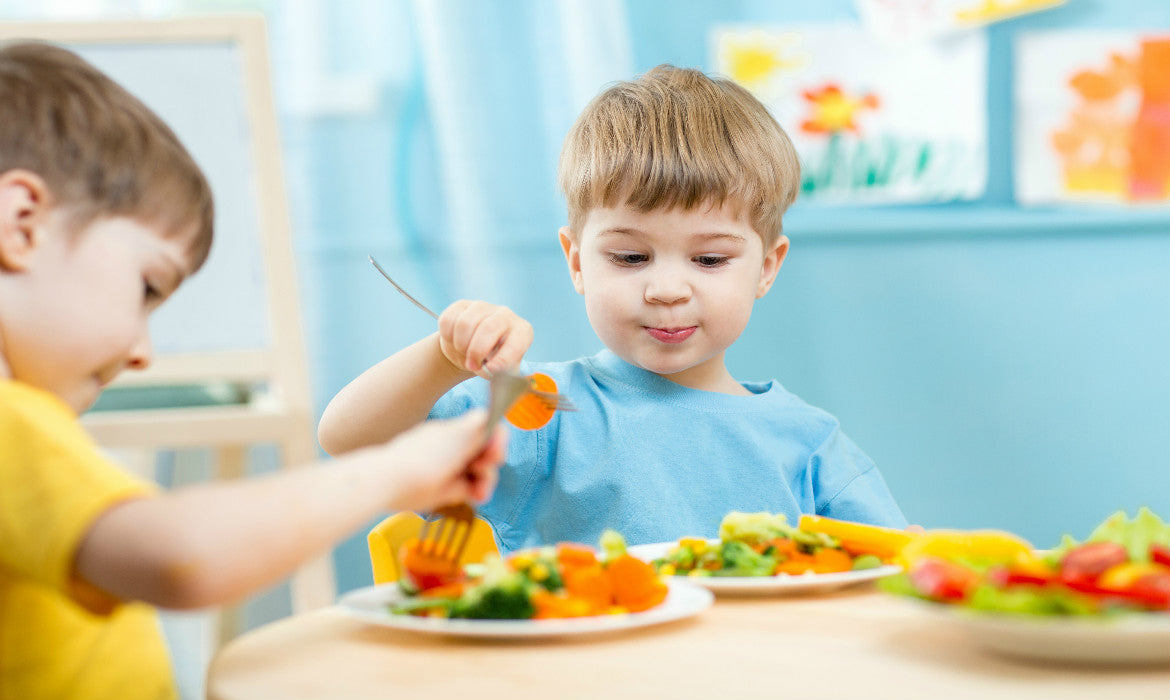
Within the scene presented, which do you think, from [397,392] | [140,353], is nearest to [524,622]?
[140,353]

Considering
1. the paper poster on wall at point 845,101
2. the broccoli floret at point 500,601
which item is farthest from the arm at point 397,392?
the paper poster on wall at point 845,101

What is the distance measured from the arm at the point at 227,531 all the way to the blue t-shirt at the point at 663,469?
0.53m

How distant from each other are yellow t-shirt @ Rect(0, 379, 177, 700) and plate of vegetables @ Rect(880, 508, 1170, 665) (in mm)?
386

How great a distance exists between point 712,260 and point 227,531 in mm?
705

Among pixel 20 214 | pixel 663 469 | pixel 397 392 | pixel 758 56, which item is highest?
pixel 758 56

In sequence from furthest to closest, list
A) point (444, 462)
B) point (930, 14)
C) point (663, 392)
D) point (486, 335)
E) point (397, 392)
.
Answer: point (930, 14)
point (663, 392)
point (397, 392)
point (486, 335)
point (444, 462)

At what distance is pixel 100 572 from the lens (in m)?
0.50

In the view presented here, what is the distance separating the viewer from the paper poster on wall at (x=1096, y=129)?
6.70 feet

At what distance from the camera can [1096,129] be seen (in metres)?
2.05

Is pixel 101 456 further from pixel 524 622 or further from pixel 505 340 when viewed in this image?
pixel 505 340

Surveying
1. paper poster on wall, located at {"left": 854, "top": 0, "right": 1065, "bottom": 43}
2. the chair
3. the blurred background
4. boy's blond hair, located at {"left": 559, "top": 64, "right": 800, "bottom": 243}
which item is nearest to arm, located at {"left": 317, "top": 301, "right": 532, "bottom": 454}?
the chair

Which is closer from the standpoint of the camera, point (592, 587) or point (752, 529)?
point (592, 587)

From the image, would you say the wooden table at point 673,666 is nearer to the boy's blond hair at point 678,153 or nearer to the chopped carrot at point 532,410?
the chopped carrot at point 532,410

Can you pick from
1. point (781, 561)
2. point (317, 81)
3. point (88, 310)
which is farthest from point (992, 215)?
point (88, 310)
